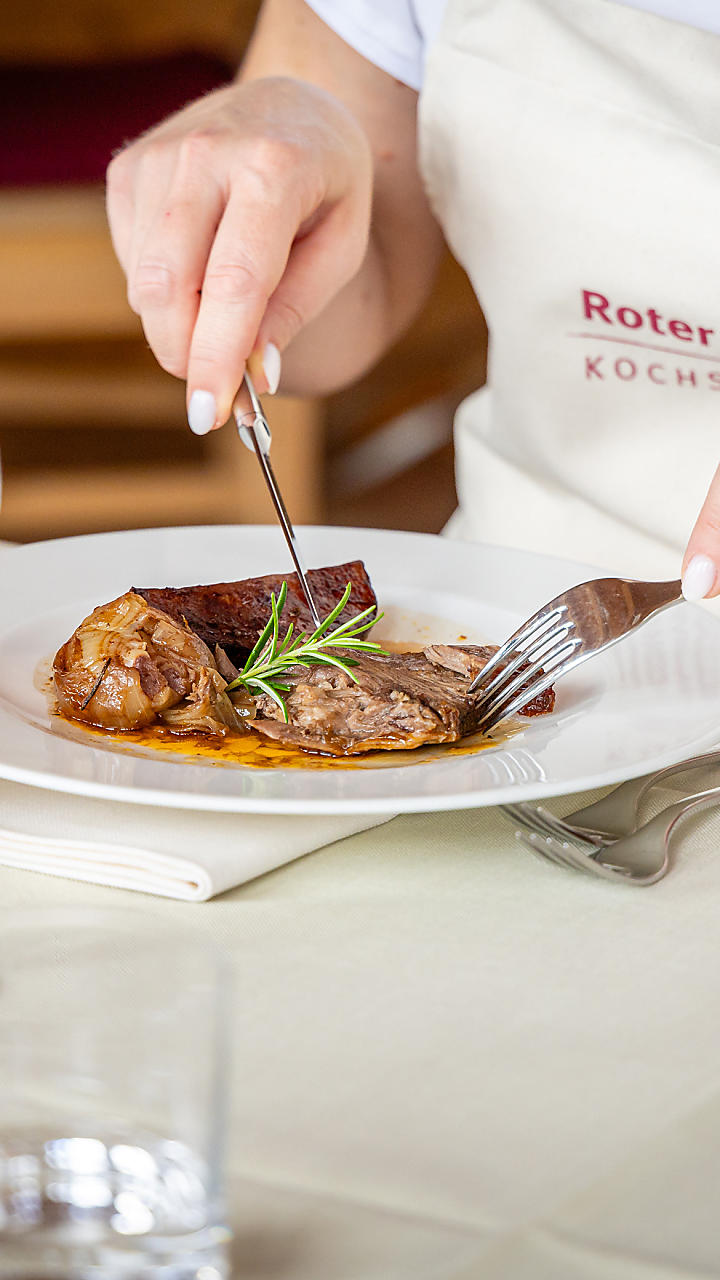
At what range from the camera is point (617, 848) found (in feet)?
2.78

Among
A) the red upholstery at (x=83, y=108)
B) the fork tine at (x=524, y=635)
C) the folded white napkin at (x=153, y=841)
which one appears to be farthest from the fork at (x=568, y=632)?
the red upholstery at (x=83, y=108)

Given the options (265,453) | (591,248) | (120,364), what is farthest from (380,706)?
(120,364)

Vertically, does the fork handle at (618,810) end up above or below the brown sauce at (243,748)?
above

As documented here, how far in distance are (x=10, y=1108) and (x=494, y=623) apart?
32.8 inches

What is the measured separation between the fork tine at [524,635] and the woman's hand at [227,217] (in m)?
0.37

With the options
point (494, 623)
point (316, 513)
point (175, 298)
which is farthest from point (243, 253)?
point (316, 513)

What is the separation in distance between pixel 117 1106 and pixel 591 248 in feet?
4.34

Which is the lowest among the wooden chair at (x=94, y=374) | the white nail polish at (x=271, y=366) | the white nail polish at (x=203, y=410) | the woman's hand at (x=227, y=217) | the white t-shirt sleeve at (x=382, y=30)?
the wooden chair at (x=94, y=374)

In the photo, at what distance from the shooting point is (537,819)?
0.85m

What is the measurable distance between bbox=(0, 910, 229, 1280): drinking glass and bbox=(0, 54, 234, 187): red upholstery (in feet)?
10.3

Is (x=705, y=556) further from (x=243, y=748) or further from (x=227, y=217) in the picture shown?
(x=227, y=217)

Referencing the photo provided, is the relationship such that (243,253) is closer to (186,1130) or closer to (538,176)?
(538,176)

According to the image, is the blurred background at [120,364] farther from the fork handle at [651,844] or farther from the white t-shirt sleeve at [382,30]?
the fork handle at [651,844]

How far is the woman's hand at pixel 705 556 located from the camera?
102 centimetres
